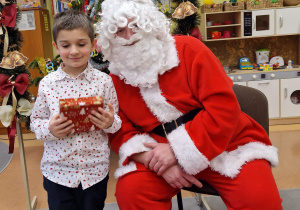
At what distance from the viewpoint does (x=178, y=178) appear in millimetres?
1295

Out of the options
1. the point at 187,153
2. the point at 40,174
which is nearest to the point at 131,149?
the point at 187,153

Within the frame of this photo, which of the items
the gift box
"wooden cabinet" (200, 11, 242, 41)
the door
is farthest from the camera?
"wooden cabinet" (200, 11, 242, 41)

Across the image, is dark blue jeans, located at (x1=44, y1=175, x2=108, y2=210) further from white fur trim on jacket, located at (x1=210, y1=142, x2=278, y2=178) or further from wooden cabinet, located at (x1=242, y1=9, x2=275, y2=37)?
wooden cabinet, located at (x1=242, y1=9, x2=275, y2=37)

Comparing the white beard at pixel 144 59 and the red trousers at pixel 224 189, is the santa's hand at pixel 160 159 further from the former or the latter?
the white beard at pixel 144 59

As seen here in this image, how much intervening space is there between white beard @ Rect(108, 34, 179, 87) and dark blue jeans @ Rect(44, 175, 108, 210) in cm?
50

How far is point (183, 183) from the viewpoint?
1308 millimetres

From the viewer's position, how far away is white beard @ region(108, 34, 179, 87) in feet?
4.36

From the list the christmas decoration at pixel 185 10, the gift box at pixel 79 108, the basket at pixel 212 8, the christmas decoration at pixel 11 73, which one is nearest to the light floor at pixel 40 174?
the christmas decoration at pixel 11 73

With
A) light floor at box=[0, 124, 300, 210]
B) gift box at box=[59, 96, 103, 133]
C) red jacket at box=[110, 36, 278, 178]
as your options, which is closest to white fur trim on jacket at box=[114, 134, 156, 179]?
red jacket at box=[110, 36, 278, 178]

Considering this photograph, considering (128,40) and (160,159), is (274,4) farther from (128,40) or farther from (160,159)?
(160,159)

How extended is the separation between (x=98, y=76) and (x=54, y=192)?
0.55m

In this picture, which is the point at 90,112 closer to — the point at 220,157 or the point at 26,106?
the point at 220,157

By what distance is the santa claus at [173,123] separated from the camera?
4.12ft

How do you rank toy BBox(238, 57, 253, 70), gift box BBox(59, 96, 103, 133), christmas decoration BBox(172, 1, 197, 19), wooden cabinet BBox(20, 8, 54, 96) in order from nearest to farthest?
gift box BBox(59, 96, 103, 133) < christmas decoration BBox(172, 1, 197, 19) < wooden cabinet BBox(20, 8, 54, 96) < toy BBox(238, 57, 253, 70)
